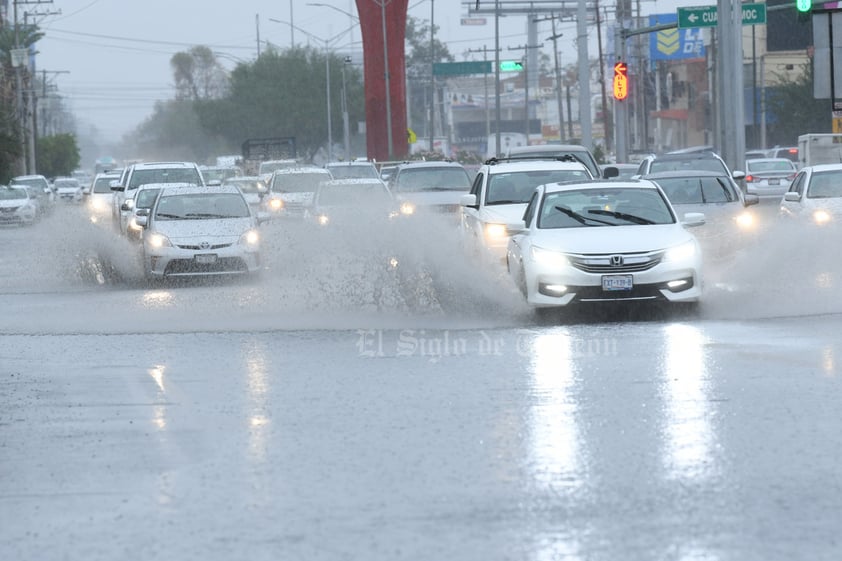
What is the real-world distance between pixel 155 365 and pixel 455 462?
17.8ft

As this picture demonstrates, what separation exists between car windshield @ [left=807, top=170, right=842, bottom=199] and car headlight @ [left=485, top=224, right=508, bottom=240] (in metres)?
6.99

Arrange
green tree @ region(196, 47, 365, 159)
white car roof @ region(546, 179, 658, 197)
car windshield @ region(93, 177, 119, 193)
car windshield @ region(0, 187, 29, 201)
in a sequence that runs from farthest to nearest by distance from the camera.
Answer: green tree @ region(196, 47, 365, 159) < car windshield @ region(0, 187, 29, 201) < car windshield @ region(93, 177, 119, 193) < white car roof @ region(546, 179, 658, 197)

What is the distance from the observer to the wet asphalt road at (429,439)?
22.6ft

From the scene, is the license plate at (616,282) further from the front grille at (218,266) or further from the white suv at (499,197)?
the front grille at (218,266)

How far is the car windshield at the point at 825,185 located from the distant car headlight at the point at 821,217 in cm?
72

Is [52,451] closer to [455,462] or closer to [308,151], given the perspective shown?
[455,462]

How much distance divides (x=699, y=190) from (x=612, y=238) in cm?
831

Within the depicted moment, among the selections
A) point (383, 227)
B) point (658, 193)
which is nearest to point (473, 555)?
point (658, 193)

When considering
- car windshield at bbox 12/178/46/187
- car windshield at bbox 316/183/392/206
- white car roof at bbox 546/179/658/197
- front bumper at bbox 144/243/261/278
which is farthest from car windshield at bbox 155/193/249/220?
car windshield at bbox 12/178/46/187

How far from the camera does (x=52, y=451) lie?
365 inches

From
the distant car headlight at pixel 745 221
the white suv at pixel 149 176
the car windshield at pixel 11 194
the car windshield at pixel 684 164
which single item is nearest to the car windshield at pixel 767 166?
the car windshield at pixel 684 164

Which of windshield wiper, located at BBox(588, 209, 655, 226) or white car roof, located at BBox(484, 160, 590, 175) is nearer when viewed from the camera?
windshield wiper, located at BBox(588, 209, 655, 226)

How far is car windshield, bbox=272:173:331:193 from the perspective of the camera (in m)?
36.8

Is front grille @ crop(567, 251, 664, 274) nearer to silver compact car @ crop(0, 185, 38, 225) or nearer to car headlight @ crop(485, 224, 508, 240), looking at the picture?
car headlight @ crop(485, 224, 508, 240)
